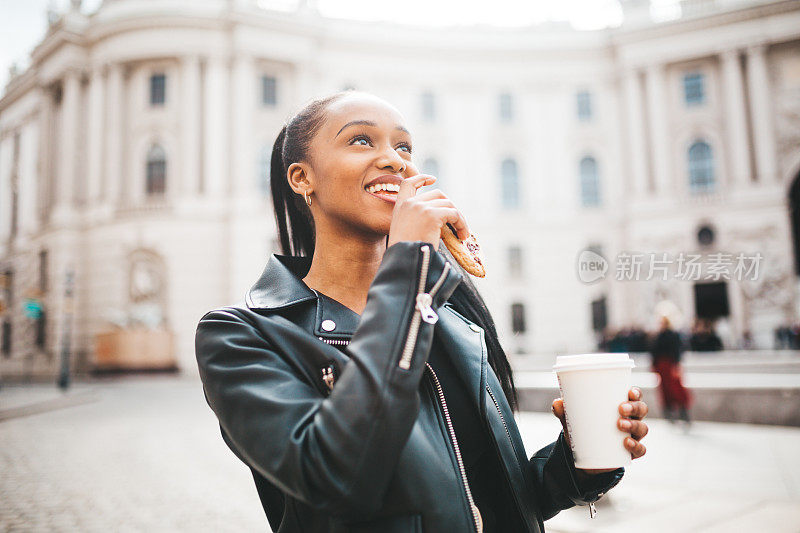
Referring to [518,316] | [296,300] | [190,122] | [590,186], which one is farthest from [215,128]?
[296,300]

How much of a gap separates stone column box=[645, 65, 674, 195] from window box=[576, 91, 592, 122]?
122 inches

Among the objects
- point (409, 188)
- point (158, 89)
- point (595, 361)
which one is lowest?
point (595, 361)

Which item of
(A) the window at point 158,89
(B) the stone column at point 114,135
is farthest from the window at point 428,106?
(B) the stone column at point 114,135

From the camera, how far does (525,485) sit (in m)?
1.50

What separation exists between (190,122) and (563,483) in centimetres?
3106

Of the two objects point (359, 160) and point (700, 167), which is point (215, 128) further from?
point (359, 160)

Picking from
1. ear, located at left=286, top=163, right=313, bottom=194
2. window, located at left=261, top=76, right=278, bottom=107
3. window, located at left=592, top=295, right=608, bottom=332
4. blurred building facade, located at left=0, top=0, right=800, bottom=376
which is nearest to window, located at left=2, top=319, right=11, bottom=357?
blurred building facade, located at left=0, top=0, right=800, bottom=376

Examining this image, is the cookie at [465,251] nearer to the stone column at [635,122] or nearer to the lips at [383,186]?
the lips at [383,186]

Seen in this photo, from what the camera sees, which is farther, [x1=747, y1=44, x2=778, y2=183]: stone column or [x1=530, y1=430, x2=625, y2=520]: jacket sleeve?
[x1=747, y1=44, x2=778, y2=183]: stone column

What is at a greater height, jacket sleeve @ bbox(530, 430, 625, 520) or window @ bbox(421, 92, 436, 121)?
window @ bbox(421, 92, 436, 121)

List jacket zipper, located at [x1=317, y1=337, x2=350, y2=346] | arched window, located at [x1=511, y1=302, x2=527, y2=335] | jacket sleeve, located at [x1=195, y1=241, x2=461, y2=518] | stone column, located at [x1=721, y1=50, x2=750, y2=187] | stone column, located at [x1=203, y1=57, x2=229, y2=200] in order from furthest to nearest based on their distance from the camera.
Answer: arched window, located at [x1=511, y1=302, x2=527, y2=335], stone column, located at [x1=721, y1=50, x2=750, y2=187], stone column, located at [x1=203, y1=57, x2=229, y2=200], jacket zipper, located at [x1=317, y1=337, x2=350, y2=346], jacket sleeve, located at [x1=195, y1=241, x2=461, y2=518]

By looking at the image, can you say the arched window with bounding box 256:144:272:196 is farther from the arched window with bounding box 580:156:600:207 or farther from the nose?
the nose

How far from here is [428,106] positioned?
112 ft

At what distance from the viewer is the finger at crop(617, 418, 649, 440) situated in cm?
131
